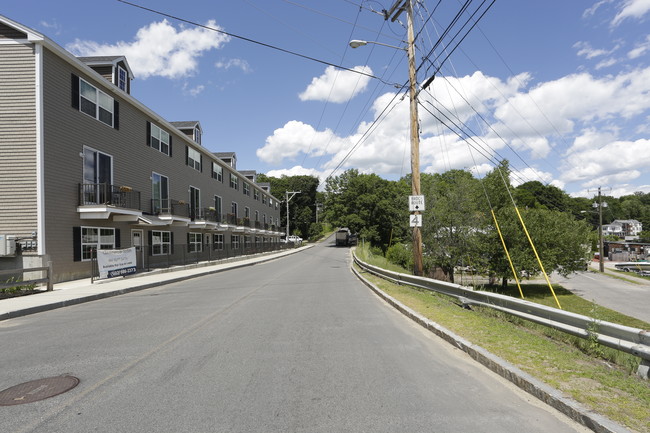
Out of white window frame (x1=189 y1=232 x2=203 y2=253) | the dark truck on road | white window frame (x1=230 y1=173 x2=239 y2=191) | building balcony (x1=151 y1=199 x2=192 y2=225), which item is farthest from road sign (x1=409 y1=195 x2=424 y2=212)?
the dark truck on road

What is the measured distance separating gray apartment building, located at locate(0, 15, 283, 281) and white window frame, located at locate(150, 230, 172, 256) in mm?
70

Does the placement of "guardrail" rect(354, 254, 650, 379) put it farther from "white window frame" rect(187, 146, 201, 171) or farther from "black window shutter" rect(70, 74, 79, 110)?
"white window frame" rect(187, 146, 201, 171)

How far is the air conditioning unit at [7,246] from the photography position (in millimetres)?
14719

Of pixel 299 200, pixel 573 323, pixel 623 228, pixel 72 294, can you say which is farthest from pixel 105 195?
pixel 623 228

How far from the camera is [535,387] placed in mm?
4328

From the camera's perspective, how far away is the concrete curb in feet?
11.4

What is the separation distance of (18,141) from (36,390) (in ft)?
49.0

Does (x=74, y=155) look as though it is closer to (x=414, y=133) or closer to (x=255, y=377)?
(x=414, y=133)

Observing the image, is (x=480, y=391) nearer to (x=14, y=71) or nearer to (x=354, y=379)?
(x=354, y=379)

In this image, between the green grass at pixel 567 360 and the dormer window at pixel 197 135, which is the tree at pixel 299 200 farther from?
the green grass at pixel 567 360

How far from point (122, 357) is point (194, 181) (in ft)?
90.6

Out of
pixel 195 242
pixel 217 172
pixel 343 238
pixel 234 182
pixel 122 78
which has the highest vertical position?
pixel 122 78

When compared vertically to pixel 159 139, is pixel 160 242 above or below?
below

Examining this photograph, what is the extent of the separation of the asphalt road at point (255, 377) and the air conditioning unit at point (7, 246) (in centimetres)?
722
